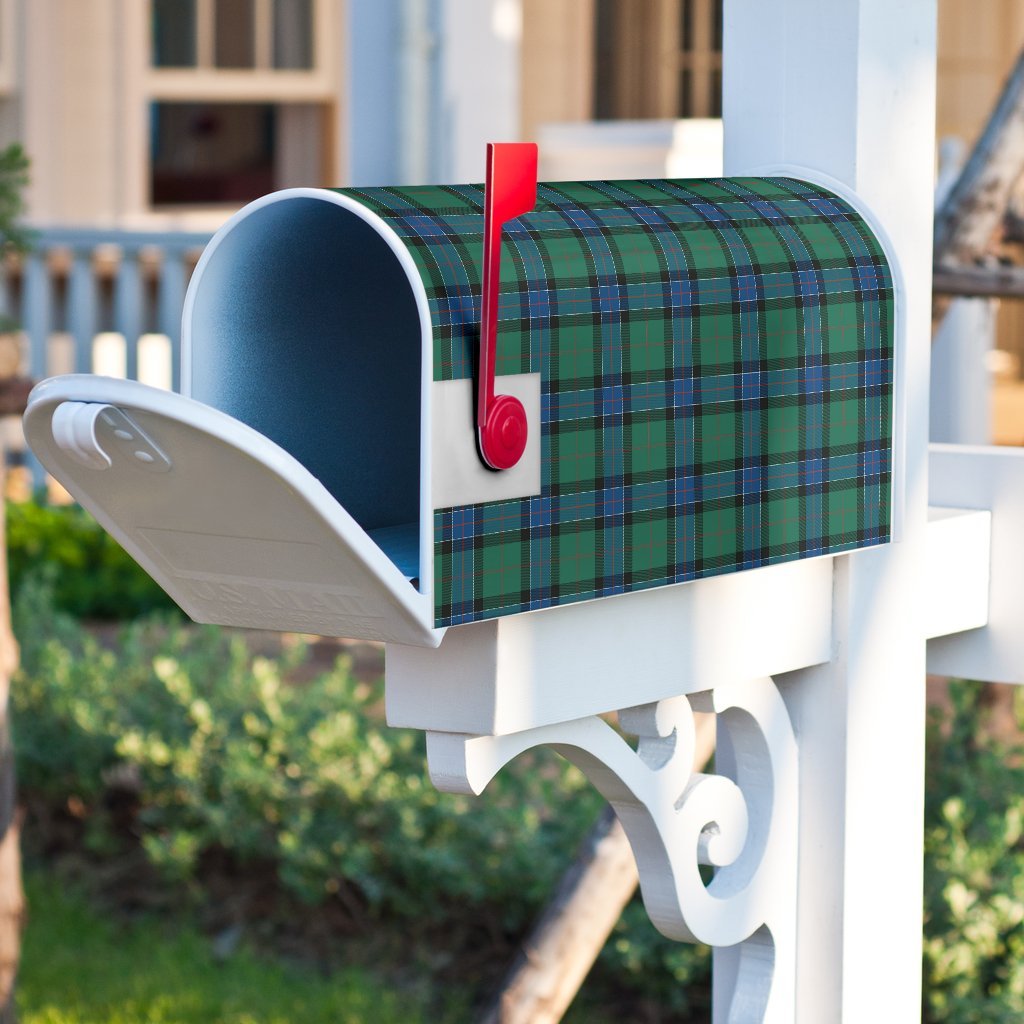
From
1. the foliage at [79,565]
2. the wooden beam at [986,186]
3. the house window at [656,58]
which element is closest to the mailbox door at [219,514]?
the wooden beam at [986,186]

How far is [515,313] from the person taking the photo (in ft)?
3.57

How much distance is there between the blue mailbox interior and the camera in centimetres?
115

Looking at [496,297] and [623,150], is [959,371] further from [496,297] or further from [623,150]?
[496,297]

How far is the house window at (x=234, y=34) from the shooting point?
339 inches

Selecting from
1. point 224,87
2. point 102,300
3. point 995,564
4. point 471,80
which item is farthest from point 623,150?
point 224,87

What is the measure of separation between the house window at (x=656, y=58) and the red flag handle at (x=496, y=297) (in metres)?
9.13

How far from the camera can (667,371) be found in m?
1.19

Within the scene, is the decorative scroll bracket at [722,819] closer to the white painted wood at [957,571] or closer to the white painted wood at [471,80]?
the white painted wood at [957,571]

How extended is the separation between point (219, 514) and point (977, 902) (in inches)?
96.6

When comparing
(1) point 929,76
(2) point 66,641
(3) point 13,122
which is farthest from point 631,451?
(3) point 13,122

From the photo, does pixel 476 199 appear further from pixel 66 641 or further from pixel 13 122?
pixel 13 122

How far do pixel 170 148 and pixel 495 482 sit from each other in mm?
8352

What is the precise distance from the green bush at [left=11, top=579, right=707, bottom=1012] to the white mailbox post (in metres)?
1.83

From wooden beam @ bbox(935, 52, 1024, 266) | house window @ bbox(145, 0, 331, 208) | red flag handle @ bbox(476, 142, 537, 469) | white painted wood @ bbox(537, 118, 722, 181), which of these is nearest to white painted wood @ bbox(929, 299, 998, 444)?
white painted wood @ bbox(537, 118, 722, 181)
